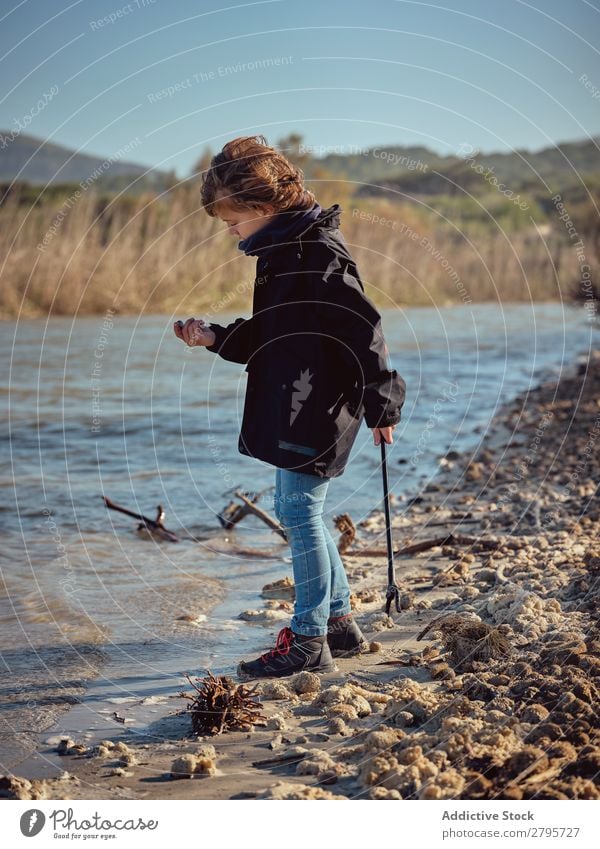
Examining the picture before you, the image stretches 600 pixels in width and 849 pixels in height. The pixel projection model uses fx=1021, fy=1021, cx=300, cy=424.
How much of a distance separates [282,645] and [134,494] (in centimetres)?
347

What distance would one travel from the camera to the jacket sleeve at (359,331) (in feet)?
11.6

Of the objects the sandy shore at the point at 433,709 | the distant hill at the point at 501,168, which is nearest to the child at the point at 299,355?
the sandy shore at the point at 433,709

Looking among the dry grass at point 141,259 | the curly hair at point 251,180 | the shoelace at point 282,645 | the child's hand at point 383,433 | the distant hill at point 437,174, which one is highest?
the distant hill at point 437,174

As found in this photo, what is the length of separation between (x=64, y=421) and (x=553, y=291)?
21.7 metres

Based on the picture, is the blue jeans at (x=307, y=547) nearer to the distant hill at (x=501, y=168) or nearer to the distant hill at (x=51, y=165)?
the distant hill at (x=51, y=165)

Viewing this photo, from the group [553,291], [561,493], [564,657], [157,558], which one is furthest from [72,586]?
[553,291]

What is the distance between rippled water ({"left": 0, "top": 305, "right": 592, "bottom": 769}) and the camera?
4.02 m

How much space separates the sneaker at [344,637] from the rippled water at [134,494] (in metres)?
A: 0.40

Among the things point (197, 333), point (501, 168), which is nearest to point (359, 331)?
point (197, 333)

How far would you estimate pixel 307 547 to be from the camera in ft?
12.5

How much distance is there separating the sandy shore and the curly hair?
5.58ft

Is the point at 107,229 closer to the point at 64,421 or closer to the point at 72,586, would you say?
the point at 64,421

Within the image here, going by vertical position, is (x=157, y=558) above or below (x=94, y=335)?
below

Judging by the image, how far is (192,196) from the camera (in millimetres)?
22391
